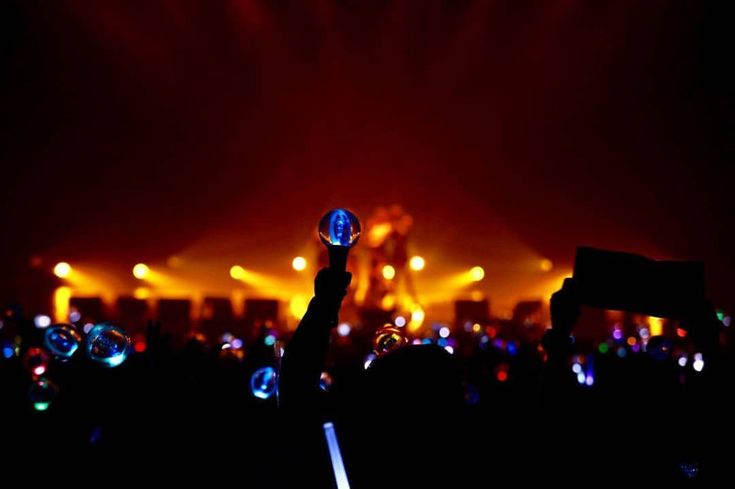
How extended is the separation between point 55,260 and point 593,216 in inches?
713

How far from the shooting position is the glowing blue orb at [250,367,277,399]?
4215mm

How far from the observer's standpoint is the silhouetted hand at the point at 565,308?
2.22 metres

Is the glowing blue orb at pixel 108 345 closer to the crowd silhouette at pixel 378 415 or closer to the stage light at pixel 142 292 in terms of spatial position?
the crowd silhouette at pixel 378 415

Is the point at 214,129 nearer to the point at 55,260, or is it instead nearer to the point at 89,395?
the point at 55,260

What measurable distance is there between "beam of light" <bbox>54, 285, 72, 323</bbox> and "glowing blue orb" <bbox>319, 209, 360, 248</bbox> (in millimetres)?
18232

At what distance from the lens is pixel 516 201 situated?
19.3m

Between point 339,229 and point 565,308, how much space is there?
3.31 feet

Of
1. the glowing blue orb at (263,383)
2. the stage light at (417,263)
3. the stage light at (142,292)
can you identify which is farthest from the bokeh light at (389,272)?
the glowing blue orb at (263,383)

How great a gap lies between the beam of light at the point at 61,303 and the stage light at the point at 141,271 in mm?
2125

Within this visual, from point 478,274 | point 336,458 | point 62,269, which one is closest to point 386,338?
point 336,458

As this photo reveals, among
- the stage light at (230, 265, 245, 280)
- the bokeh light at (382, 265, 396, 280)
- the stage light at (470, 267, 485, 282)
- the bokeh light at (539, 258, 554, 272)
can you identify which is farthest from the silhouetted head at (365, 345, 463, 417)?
the bokeh light at (539, 258, 554, 272)

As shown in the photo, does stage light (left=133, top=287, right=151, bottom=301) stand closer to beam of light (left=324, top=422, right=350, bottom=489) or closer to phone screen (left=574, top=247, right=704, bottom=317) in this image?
beam of light (left=324, top=422, right=350, bottom=489)

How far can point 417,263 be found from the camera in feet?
63.9

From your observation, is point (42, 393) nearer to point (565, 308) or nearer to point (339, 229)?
point (339, 229)
